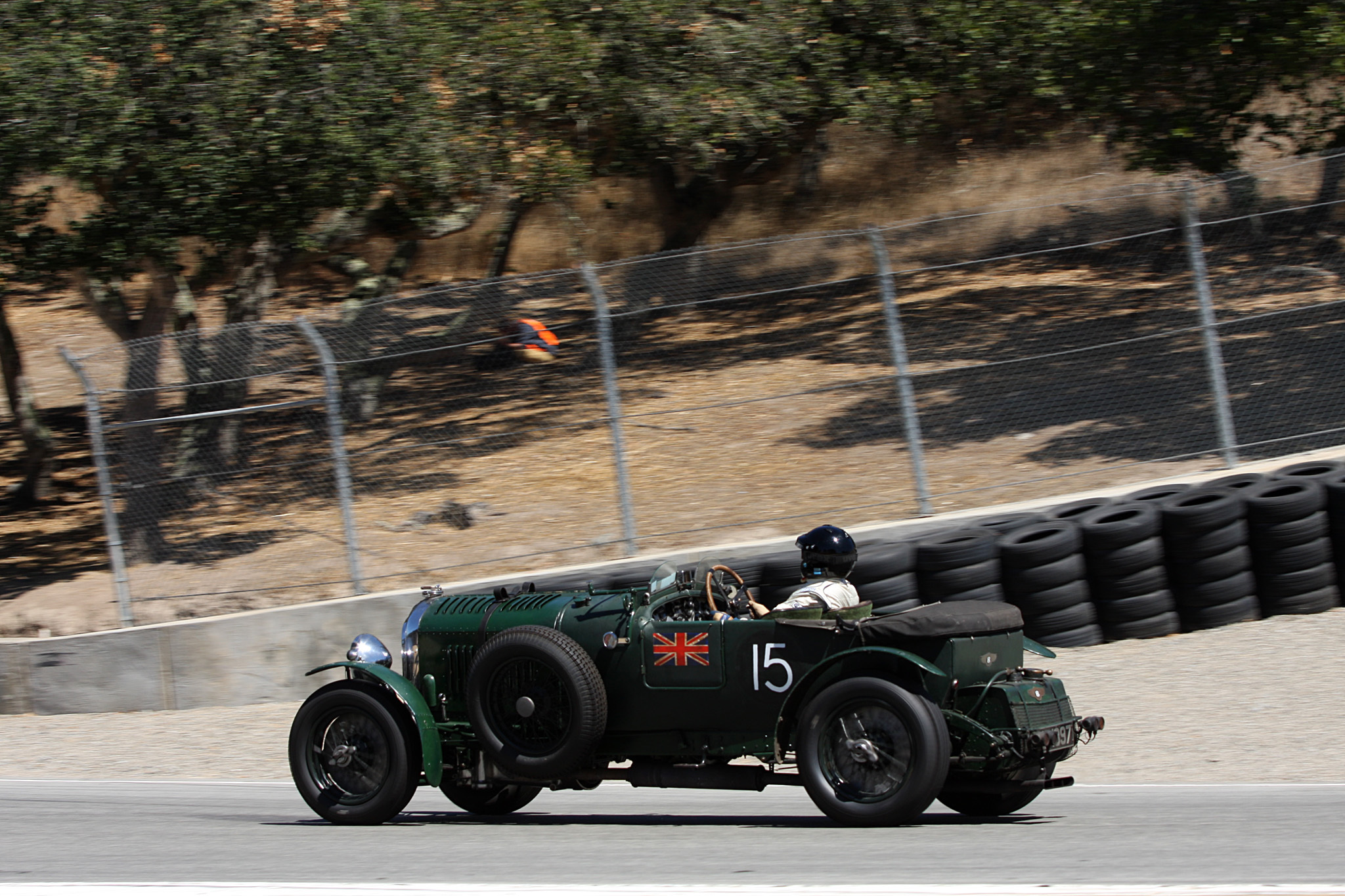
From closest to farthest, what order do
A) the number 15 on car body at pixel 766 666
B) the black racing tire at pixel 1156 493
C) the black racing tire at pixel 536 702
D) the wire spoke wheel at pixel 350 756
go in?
the number 15 on car body at pixel 766 666
the black racing tire at pixel 536 702
the wire spoke wheel at pixel 350 756
the black racing tire at pixel 1156 493

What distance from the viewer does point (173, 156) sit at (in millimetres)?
12297

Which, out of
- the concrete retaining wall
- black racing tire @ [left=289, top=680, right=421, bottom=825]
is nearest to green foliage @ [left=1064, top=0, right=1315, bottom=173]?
the concrete retaining wall

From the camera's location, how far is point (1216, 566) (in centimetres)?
940

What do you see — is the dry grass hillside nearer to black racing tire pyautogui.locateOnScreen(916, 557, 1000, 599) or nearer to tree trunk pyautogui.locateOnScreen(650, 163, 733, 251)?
black racing tire pyautogui.locateOnScreen(916, 557, 1000, 599)

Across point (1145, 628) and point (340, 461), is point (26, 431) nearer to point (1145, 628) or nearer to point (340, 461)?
point (340, 461)

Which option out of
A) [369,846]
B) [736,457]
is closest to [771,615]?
[369,846]

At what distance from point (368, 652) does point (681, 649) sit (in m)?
1.61

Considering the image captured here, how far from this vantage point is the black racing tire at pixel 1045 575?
9.31 m

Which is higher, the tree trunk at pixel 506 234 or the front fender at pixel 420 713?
the tree trunk at pixel 506 234

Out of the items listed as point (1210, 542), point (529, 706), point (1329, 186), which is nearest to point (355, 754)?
point (529, 706)

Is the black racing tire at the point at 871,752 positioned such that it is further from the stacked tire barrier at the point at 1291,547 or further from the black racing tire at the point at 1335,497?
the black racing tire at the point at 1335,497

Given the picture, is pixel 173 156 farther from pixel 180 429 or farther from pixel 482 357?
pixel 482 357

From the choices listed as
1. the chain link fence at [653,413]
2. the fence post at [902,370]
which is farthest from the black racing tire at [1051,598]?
the chain link fence at [653,413]

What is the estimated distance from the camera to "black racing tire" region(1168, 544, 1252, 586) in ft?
30.8
